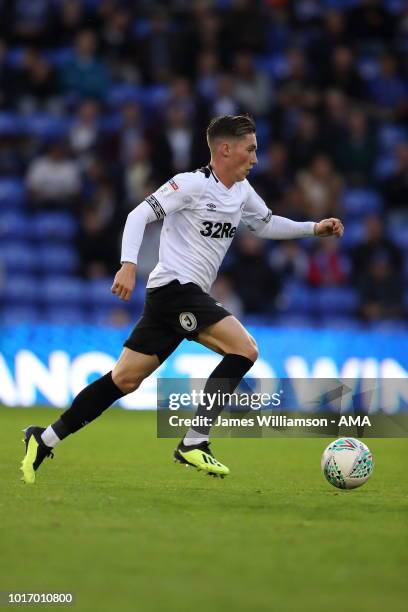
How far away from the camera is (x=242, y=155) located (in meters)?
7.41

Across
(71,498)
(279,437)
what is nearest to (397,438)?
(279,437)

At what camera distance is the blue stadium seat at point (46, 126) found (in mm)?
16969

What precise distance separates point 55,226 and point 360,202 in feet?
13.7

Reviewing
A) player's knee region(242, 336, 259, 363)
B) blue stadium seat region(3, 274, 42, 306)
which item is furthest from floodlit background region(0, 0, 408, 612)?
player's knee region(242, 336, 259, 363)

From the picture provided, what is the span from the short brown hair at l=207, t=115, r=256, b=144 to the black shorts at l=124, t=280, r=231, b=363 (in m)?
0.96

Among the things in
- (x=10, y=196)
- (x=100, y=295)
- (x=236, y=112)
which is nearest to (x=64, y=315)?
(x=100, y=295)

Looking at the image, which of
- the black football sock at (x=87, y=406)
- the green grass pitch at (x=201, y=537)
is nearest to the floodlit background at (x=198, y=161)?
the green grass pitch at (x=201, y=537)

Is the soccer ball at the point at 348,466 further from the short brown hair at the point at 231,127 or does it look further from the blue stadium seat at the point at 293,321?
the blue stadium seat at the point at 293,321

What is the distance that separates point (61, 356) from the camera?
13117mm

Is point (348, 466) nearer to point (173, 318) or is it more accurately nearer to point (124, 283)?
point (173, 318)

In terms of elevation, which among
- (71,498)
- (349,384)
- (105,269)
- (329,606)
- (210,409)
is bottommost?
(329,606)

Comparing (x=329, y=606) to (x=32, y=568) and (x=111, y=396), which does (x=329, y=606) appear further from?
(x=111, y=396)

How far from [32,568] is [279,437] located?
22.6ft

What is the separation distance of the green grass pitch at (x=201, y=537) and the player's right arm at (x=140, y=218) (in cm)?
116
